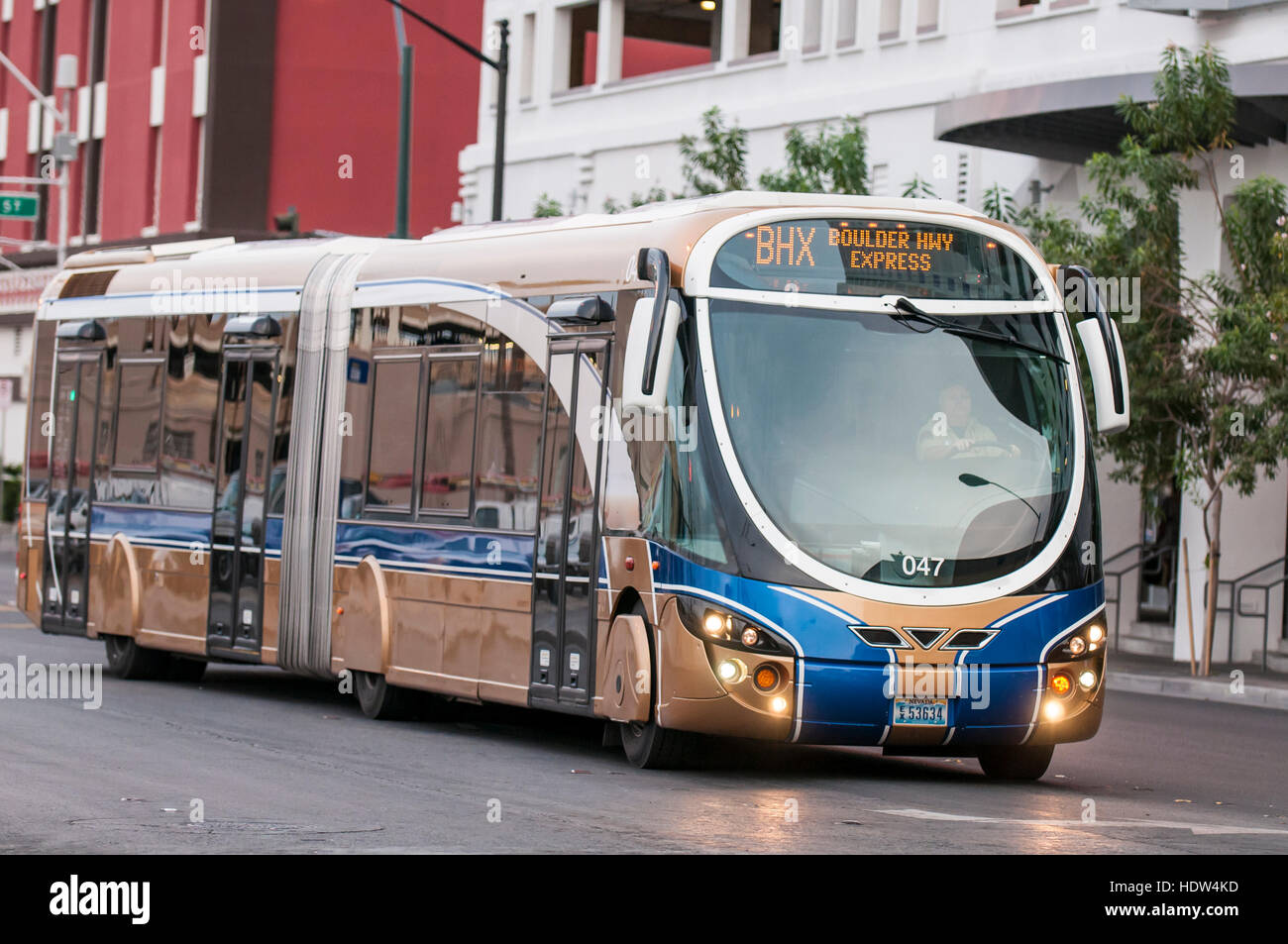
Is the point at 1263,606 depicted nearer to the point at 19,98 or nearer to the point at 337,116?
the point at 337,116

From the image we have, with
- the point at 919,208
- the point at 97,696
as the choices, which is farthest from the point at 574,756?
the point at 97,696

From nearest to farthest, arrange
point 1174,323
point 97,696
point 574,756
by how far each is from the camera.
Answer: point 574,756, point 97,696, point 1174,323

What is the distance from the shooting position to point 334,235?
1747 centimetres

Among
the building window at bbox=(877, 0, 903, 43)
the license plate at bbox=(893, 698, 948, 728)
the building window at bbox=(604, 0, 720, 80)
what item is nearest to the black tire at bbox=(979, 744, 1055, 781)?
the license plate at bbox=(893, 698, 948, 728)

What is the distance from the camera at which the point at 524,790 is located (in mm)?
11578

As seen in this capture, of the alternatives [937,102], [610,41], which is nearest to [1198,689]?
[937,102]

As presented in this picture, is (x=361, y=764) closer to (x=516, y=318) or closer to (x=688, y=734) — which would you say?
(x=688, y=734)

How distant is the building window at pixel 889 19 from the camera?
100 ft

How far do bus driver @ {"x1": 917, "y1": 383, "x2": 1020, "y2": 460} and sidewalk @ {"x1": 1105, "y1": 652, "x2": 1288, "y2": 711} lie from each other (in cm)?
1008

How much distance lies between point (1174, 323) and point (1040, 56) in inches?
227

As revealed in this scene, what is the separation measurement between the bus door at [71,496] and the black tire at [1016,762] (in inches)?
A: 342

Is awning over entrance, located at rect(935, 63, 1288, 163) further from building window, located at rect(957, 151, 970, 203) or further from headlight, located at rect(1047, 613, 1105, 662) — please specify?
headlight, located at rect(1047, 613, 1105, 662)

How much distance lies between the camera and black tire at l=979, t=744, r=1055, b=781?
12.8m

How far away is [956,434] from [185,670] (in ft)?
28.3
